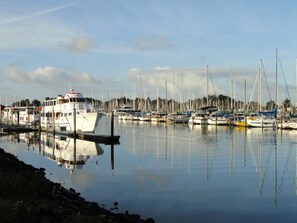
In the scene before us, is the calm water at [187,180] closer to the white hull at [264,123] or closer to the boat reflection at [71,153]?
the boat reflection at [71,153]

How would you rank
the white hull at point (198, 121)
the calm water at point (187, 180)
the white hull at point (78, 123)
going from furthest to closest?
the white hull at point (198, 121) < the white hull at point (78, 123) < the calm water at point (187, 180)

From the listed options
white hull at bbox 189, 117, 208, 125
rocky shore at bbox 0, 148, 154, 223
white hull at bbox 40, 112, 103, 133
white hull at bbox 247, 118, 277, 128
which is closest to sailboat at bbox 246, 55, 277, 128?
white hull at bbox 247, 118, 277, 128

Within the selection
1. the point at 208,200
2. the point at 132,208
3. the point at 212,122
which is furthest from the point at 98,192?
the point at 212,122

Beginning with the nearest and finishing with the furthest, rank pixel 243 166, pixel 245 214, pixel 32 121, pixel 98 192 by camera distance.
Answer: pixel 245 214
pixel 98 192
pixel 243 166
pixel 32 121

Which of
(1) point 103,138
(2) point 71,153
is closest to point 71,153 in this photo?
(2) point 71,153

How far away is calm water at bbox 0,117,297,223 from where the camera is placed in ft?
66.5

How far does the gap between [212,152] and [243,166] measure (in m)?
10.8

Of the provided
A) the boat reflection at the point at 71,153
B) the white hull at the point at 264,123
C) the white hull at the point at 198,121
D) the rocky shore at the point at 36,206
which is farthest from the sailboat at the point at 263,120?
the rocky shore at the point at 36,206

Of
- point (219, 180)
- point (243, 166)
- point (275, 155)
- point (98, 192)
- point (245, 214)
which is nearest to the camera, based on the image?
point (245, 214)

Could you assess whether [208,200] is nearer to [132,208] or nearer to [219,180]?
[132,208]

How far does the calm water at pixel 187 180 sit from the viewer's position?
798 inches

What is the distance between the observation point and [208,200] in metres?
22.4

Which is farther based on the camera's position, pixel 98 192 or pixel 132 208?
pixel 98 192

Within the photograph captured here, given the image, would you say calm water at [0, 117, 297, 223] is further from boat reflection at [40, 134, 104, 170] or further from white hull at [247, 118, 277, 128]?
white hull at [247, 118, 277, 128]
